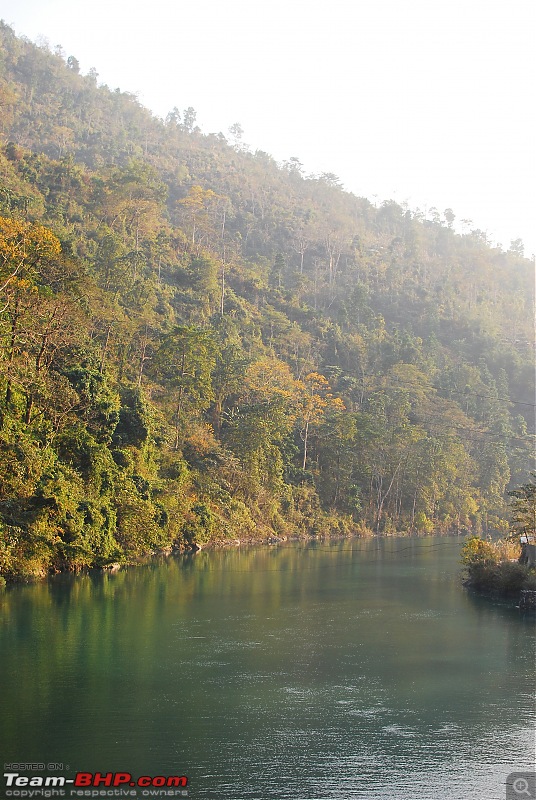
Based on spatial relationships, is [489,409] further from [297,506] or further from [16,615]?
[16,615]

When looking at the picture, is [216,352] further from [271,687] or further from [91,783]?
[91,783]

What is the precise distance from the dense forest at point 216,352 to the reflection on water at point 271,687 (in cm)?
557

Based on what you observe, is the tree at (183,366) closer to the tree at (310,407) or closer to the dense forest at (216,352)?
the dense forest at (216,352)

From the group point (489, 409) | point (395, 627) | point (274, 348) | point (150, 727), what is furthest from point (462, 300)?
Result: point (150, 727)

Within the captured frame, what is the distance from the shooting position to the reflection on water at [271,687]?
9.88m

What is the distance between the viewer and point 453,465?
53.2 metres

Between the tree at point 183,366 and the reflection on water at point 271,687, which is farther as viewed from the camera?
the tree at point 183,366

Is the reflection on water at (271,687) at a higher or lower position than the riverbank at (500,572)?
lower

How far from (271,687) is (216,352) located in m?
32.0

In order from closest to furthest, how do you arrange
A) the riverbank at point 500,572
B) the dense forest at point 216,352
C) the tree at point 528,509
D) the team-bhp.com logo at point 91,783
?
the team-bhp.com logo at point 91,783, the riverbank at point 500,572, the tree at point 528,509, the dense forest at point 216,352

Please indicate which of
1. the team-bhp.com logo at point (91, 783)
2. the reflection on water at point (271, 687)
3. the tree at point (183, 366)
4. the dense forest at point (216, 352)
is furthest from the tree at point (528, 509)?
the tree at point (183, 366)

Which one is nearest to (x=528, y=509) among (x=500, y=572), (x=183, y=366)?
(x=500, y=572)

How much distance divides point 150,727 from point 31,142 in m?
79.2

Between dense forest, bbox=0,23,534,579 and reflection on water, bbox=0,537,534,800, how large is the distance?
5571mm
